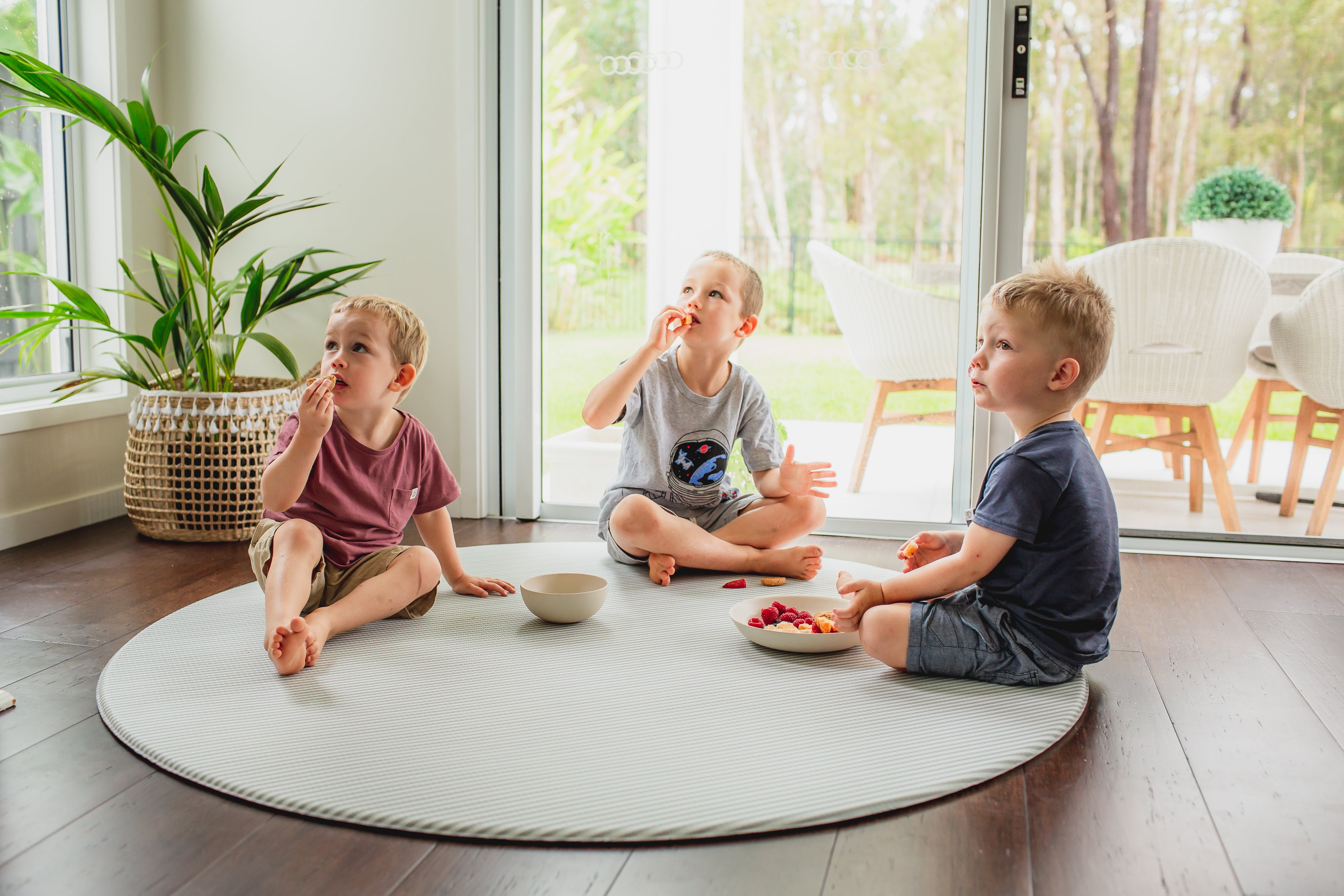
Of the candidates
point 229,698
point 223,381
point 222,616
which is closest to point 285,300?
point 223,381

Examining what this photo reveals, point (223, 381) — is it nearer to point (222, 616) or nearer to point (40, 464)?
point (40, 464)

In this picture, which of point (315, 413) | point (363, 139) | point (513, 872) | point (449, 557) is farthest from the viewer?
point (363, 139)

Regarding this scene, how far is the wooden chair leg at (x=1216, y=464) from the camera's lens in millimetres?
2672

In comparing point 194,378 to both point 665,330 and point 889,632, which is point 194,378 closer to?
point 665,330

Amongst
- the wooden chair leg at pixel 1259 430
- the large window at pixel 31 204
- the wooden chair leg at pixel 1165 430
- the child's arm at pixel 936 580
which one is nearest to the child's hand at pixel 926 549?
the child's arm at pixel 936 580

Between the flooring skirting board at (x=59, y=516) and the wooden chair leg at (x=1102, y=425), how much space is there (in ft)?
8.39

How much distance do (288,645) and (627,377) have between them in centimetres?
84

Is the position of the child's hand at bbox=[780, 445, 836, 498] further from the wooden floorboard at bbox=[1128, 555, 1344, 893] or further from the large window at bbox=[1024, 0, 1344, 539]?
the large window at bbox=[1024, 0, 1344, 539]

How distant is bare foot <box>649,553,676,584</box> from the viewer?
214 cm

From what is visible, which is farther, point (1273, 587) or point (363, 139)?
point (363, 139)

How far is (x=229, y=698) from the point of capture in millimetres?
1478

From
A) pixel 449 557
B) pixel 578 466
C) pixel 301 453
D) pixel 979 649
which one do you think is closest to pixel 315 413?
pixel 301 453

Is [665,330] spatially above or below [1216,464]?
above

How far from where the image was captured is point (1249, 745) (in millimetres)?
1401
